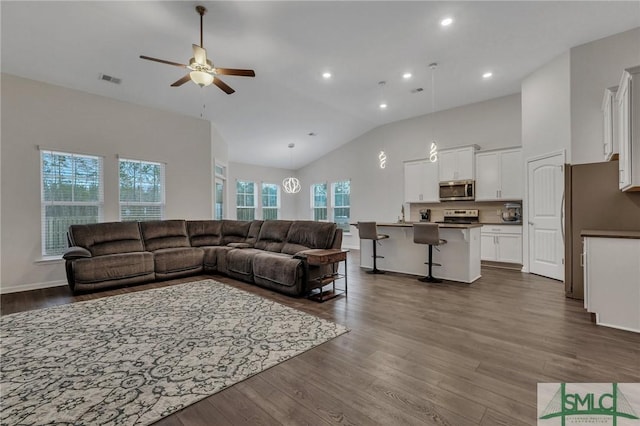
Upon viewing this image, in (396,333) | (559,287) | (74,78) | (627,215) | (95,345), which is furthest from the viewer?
(74,78)

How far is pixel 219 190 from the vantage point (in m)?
7.34

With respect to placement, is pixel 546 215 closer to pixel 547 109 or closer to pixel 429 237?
pixel 547 109

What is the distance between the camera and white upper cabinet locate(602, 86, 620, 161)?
3291mm

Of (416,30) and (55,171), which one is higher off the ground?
(416,30)

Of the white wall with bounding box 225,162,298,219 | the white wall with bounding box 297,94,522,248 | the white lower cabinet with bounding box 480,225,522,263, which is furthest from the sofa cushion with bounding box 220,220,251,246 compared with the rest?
the white lower cabinet with bounding box 480,225,522,263

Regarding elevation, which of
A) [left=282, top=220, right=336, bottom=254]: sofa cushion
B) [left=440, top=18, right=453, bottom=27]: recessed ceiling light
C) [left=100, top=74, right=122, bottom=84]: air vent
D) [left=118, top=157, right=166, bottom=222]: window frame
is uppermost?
[left=440, top=18, right=453, bottom=27]: recessed ceiling light

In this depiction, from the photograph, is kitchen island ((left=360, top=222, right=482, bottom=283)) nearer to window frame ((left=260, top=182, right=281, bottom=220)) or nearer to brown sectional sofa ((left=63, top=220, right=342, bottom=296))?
brown sectional sofa ((left=63, top=220, right=342, bottom=296))

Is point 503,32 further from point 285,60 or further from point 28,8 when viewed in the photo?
point 28,8

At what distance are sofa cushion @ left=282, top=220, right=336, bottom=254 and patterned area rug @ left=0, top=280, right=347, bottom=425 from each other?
1227 mm

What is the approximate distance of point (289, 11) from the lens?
3.36 meters

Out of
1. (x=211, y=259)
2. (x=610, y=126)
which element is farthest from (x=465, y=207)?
(x=211, y=259)

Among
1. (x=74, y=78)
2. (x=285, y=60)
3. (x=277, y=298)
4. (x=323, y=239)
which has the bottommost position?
(x=277, y=298)

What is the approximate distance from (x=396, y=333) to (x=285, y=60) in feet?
14.1

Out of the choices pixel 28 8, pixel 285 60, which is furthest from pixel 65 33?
pixel 285 60
